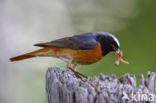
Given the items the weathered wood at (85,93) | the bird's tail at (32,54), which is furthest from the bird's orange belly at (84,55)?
the weathered wood at (85,93)

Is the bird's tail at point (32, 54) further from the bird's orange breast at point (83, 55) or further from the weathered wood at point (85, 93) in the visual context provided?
the weathered wood at point (85, 93)

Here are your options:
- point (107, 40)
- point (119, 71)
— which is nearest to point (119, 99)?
point (107, 40)

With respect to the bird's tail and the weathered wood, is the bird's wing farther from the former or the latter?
the weathered wood

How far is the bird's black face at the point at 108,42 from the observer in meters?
3.45

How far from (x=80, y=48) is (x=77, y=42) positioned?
0.27ft

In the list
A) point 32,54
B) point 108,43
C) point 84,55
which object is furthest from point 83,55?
point 32,54

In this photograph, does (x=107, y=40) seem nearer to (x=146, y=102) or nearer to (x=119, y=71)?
(x=146, y=102)

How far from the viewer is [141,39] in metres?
5.99

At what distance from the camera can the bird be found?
3.54m

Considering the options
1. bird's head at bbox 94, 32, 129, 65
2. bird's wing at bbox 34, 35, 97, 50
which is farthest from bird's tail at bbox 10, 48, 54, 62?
bird's head at bbox 94, 32, 129, 65

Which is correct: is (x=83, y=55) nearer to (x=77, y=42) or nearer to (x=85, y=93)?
(x=77, y=42)

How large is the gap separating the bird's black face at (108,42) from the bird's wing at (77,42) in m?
0.09

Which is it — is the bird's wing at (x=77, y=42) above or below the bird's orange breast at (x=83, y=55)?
above

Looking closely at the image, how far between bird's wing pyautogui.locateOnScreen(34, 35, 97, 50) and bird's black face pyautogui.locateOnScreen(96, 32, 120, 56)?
3.5 inches
